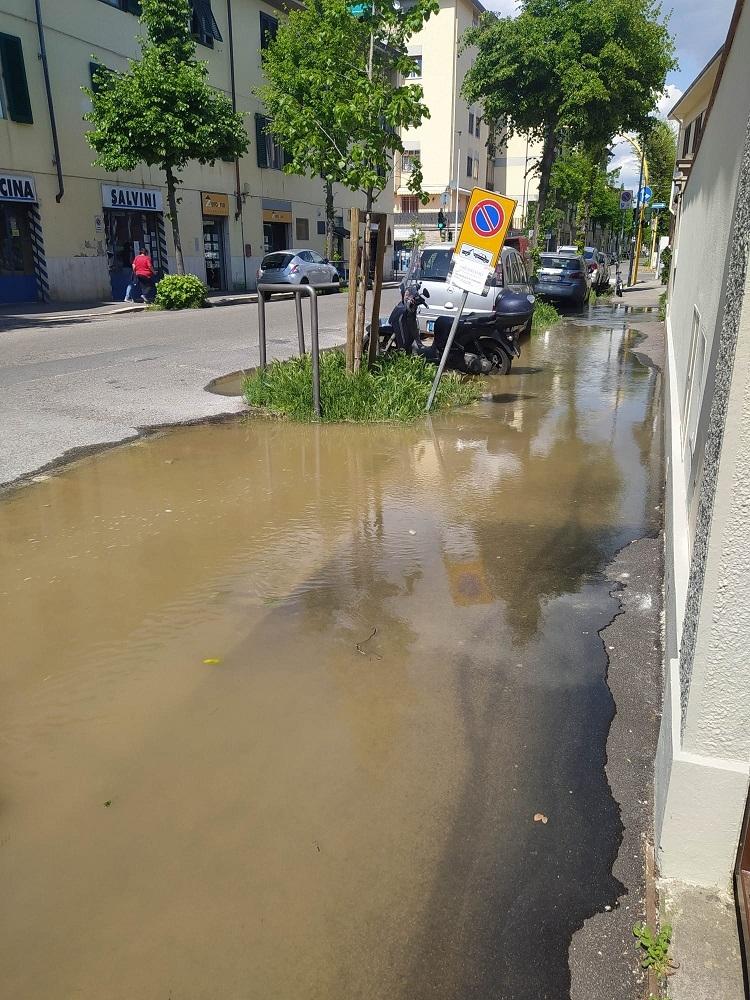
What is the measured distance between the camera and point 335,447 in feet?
25.4

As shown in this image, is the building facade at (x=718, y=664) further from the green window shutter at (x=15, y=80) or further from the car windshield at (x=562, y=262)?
the green window shutter at (x=15, y=80)

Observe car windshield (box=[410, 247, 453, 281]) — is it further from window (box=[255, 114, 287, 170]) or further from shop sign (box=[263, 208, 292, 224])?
shop sign (box=[263, 208, 292, 224])

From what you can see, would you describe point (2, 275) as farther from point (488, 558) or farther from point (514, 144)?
point (514, 144)

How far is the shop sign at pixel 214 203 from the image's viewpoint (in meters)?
29.7

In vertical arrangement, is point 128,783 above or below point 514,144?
below

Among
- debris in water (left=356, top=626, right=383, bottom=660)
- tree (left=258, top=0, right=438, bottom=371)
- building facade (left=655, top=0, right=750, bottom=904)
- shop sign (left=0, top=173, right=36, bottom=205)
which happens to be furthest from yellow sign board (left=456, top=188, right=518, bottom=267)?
shop sign (left=0, top=173, right=36, bottom=205)

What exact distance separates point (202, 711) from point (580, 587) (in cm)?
239

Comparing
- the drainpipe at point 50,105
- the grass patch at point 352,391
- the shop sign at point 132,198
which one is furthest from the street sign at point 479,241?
the shop sign at point 132,198

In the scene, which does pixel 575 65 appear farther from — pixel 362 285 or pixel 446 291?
pixel 362 285

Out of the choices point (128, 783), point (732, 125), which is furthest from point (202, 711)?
point (732, 125)

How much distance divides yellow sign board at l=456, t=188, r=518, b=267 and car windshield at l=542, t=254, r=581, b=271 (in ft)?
50.7

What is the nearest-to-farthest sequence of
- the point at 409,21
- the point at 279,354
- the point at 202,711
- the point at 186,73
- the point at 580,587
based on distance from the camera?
the point at 202,711, the point at 580,587, the point at 409,21, the point at 279,354, the point at 186,73

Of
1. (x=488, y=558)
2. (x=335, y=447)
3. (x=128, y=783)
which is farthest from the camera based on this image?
(x=335, y=447)

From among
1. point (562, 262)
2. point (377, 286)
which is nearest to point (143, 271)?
point (562, 262)
